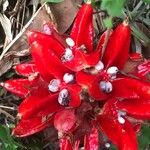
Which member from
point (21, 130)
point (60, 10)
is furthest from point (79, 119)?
point (60, 10)

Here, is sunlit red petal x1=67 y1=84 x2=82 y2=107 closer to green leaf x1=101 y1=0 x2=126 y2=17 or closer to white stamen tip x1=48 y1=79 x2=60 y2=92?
white stamen tip x1=48 y1=79 x2=60 y2=92

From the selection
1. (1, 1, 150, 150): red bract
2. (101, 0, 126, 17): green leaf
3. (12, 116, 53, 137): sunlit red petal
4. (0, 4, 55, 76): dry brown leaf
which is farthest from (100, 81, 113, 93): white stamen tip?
(0, 4, 55, 76): dry brown leaf

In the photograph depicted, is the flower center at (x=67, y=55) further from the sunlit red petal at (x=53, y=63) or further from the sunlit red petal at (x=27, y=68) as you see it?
the sunlit red petal at (x=27, y=68)

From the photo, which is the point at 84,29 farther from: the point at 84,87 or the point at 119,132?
the point at 119,132

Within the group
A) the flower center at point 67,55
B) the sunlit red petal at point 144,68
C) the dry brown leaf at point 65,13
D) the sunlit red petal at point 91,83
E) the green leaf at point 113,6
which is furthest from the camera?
the dry brown leaf at point 65,13

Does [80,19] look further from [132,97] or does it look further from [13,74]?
[13,74]

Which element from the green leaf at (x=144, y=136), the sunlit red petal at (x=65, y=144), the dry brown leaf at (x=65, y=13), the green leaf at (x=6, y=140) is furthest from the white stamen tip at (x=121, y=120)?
the dry brown leaf at (x=65, y=13)

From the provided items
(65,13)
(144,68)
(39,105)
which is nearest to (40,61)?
(39,105)
